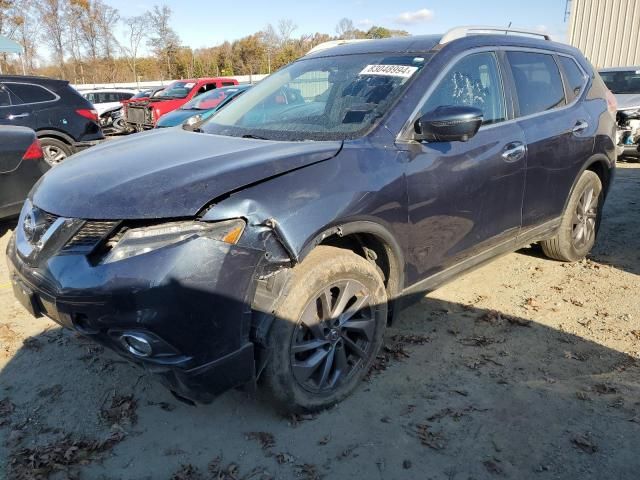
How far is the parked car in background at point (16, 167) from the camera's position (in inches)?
204

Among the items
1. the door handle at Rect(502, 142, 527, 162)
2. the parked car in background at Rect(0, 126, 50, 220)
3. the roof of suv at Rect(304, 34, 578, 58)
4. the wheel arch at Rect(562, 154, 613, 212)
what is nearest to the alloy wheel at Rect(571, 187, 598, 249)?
the wheel arch at Rect(562, 154, 613, 212)

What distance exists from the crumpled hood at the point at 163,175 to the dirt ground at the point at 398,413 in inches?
45.0

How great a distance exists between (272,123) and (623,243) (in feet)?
13.3

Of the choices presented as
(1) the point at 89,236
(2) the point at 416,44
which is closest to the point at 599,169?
(2) the point at 416,44

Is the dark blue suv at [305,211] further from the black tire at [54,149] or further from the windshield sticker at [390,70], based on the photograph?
the black tire at [54,149]

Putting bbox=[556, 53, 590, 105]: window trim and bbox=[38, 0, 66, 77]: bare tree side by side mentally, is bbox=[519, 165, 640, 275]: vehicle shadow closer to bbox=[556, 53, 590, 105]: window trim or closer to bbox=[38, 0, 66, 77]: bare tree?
bbox=[556, 53, 590, 105]: window trim

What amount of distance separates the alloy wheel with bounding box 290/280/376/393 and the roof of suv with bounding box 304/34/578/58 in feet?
5.26

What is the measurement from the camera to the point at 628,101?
30.9 feet

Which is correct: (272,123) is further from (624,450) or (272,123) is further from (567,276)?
(567,276)

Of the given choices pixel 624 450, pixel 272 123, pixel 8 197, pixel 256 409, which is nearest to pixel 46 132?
pixel 8 197

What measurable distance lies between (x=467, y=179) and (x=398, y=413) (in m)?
1.42

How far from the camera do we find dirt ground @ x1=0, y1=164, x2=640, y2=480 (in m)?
2.41

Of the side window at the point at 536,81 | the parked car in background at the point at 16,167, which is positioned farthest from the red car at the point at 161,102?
the side window at the point at 536,81

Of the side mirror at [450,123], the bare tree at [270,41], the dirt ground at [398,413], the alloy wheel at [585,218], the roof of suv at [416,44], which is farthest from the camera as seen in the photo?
the bare tree at [270,41]
